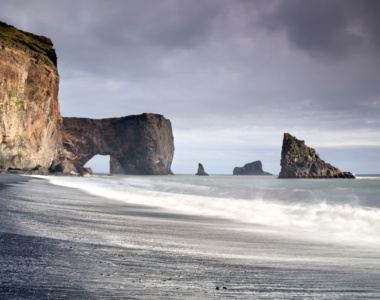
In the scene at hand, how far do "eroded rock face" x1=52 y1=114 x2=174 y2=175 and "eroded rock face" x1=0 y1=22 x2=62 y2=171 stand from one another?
32.0 meters

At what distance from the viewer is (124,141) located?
318 ft

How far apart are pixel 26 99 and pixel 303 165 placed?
74384 millimetres

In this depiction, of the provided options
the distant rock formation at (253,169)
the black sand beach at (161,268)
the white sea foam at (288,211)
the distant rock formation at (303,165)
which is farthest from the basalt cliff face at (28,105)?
the distant rock formation at (253,169)

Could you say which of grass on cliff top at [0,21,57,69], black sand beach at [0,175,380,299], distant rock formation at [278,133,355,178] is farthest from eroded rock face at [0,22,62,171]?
distant rock formation at [278,133,355,178]

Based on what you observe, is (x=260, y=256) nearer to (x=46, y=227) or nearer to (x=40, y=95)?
(x=46, y=227)

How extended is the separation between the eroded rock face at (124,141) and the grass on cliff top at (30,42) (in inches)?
1407

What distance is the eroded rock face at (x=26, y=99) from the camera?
126 ft

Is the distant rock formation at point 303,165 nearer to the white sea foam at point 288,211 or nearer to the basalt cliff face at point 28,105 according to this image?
the basalt cliff face at point 28,105

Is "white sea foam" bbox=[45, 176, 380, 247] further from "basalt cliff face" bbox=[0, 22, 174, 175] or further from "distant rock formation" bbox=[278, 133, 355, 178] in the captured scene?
"distant rock formation" bbox=[278, 133, 355, 178]

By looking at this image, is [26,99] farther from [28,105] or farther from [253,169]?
[253,169]

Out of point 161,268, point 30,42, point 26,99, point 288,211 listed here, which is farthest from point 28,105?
point 161,268

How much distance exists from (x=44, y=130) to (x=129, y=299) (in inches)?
2207

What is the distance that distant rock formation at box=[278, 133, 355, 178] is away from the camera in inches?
3292

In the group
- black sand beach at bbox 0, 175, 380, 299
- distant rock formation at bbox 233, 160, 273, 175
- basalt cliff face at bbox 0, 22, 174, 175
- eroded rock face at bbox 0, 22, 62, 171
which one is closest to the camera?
black sand beach at bbox 0, 175, 380, 299
